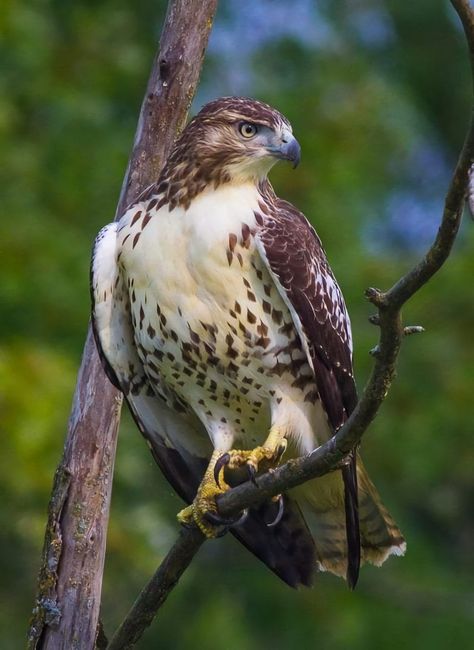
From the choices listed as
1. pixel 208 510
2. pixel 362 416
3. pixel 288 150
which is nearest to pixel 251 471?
pixel 208 510

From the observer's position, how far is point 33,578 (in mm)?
8531

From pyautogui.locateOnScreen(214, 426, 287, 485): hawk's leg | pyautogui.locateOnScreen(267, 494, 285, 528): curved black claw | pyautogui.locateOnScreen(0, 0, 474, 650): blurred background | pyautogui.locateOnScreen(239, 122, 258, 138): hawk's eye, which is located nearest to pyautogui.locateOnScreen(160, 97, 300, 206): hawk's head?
pyautogui.locateOnScreen(239, 122, 258, 138): hawk's eye

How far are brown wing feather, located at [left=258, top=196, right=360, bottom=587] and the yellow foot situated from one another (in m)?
0.21

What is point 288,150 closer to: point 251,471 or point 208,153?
point 208,153

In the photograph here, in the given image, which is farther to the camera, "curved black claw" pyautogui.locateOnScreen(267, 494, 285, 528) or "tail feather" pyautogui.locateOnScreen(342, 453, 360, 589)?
"curved black claw" pyautogui.locateOnScreen(267, 494, 285, 528)

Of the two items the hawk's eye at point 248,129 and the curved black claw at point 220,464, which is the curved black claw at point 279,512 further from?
the hawk's eye at point 248,129

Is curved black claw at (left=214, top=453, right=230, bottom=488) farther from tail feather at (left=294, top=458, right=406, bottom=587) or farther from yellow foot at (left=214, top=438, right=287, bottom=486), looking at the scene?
tail feather at (left=294, top=458, right=406, bottom=587)

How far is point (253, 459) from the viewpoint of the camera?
4.74 metres

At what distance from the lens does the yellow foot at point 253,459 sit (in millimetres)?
4742

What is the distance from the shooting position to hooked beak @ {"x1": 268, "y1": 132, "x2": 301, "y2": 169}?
4.84 metres

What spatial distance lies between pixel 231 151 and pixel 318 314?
2.18ft

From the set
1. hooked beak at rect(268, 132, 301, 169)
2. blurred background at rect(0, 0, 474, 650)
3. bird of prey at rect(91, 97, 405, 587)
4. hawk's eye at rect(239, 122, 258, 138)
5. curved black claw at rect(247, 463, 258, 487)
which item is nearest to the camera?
curved black claw at rect(247, 463, 258, 487)

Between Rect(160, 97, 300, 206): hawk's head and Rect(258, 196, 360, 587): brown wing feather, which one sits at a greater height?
Rect(160, 97, 300, 206): hawk's head

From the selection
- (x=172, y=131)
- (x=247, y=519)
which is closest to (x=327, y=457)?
(x=247, y=519)
